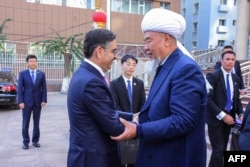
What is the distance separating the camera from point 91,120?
198 cm

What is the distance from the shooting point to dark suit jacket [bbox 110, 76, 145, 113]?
3.96 m

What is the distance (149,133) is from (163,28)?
2.05ft

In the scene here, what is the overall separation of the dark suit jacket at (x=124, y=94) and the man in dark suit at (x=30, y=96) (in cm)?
220

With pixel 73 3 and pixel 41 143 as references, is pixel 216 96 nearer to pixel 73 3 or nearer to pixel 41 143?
pixel 41 143

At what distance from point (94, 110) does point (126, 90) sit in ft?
6.91

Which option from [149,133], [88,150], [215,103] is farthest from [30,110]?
[149,133]

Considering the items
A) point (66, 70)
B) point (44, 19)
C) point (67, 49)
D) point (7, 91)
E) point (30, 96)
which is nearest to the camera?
point (30, 96)

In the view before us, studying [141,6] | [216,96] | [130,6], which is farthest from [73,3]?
[216,96]

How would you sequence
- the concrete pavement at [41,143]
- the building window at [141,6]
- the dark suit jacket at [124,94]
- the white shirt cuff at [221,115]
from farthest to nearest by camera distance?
1. the building window at [141,6]
2. the concrete pavement at [41,143]
3. the dark suit jacket at [124,94]
4. the white shirt cuff at [221,115]

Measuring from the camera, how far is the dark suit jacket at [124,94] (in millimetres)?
3955

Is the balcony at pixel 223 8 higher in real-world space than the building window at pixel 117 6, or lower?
higher

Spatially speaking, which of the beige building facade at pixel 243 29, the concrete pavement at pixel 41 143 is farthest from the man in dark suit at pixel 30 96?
the beige building facade at pixel 243 29

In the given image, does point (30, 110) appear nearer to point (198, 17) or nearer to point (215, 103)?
point (215, 103)

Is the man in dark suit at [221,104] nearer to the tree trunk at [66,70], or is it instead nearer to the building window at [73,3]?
the tree trunk at [66,70]
